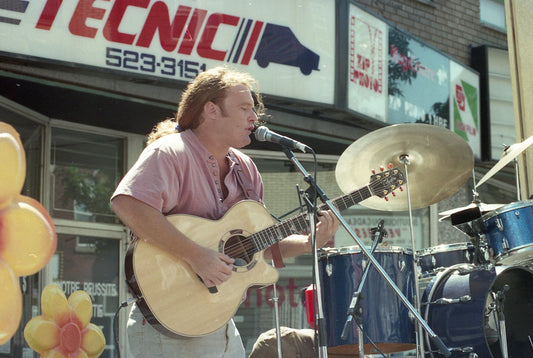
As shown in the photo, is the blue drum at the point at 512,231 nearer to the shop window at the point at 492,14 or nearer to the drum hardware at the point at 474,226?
the drum hardware at the point at 474,226

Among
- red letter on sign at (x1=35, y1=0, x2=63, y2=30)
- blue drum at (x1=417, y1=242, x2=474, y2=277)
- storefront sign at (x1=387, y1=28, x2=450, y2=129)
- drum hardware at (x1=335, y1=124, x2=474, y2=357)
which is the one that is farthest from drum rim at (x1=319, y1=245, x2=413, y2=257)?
storefront sign at (x1=387, y1=28, x2=450, y2=129)

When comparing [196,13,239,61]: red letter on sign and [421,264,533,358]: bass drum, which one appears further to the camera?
[196,13,239,61]: red letter on sign

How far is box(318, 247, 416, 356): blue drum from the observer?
5.22 meters

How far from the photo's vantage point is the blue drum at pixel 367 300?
5.22 m

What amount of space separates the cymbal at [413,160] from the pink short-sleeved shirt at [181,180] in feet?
4.76

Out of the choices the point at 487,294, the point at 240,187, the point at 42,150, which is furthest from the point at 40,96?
the point at 487,294

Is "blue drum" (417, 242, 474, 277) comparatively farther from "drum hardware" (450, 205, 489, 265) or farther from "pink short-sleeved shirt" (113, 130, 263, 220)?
"pink short-sleeved shirt" (113, 130, 263, 220)

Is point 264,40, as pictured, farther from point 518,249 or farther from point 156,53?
point 518,249

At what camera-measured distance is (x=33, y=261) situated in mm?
4992

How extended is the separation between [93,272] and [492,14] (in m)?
7.18

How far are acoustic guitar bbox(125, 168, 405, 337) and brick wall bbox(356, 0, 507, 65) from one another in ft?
19.9

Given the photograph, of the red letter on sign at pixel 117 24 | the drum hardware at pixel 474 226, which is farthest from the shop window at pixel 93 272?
the drum hardware at pixel 474 226

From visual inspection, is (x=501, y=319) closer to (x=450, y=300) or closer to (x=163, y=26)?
(x=450, y=300)

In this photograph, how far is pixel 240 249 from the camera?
4039mm
